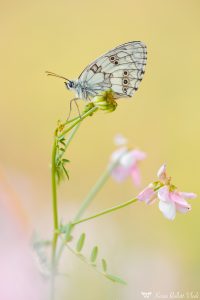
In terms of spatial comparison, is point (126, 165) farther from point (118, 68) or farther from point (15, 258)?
point (15, 258)

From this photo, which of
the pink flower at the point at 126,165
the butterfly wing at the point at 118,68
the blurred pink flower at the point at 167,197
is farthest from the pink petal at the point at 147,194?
the butterfly wing at the point at 118,68

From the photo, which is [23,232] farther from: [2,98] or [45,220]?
[2,98]

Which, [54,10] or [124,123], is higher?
[54,10]

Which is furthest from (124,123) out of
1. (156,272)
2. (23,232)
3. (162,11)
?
(23,232)

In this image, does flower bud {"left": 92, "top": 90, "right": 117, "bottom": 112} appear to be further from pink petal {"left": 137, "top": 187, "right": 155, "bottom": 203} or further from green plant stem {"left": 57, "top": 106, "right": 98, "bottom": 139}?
pink petal {"left": 137, "top": 187, "right": 155, "bottom": 203}

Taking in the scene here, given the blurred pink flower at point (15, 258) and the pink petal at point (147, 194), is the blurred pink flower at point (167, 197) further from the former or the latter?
the blurred pink flower at point (15, 258)

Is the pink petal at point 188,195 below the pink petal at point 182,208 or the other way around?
the other way around

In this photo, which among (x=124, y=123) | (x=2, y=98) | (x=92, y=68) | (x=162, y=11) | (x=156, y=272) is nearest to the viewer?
(x=92, y=68)

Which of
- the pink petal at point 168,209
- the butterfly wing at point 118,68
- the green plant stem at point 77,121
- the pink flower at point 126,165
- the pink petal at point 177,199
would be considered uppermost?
the butterfly wing at point 118,68
